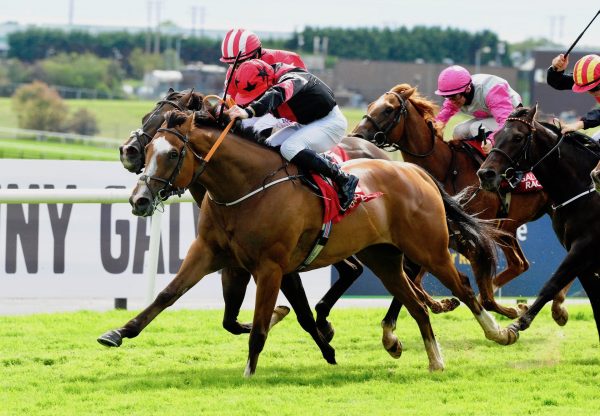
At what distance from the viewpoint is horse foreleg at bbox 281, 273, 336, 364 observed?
7105mm

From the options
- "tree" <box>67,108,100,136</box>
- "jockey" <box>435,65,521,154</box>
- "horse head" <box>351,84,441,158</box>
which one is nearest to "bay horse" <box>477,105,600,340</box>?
"jockey" <box>435,65,521,154</box>

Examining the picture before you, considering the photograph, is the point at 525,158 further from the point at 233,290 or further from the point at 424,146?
the point at 233,290

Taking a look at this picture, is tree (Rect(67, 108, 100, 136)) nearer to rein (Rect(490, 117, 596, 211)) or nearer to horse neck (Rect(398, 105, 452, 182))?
horse neck (Rect(398, 105, 452, 182))

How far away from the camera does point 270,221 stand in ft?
20.9

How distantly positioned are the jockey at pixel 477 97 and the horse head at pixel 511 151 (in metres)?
1.04

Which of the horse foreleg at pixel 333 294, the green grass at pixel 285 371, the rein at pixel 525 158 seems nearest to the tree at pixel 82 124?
the green grass at pixel 285 371

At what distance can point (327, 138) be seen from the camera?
22.4 feet

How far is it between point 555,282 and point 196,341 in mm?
2336

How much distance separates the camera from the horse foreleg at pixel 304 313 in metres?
7.11

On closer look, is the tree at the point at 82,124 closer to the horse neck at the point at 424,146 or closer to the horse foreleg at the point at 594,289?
the horse neck at the point at 424,146

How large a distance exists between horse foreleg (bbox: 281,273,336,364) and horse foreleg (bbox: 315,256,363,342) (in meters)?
0.29

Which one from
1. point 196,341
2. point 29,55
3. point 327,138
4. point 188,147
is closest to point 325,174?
point 327,138

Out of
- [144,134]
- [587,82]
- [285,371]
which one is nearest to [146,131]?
[144,134]

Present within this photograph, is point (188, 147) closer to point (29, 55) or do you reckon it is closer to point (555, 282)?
point (555, 282)
